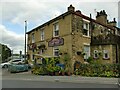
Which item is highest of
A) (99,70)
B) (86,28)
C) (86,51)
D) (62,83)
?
(86,28)

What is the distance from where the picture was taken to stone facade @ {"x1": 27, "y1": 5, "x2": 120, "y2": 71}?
22.8 meters

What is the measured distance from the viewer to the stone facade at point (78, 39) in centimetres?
2277

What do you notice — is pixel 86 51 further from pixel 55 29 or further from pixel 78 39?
pixel 55 29

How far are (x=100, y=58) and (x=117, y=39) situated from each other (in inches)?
114

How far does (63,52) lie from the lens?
23531mm

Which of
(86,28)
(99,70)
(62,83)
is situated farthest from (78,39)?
(62,83)

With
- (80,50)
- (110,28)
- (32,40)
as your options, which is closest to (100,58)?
(80,50)

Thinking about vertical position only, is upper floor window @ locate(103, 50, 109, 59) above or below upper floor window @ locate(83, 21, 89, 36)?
below

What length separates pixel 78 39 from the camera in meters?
23.2

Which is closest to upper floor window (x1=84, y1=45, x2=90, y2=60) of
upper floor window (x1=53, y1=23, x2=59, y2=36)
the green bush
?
the green bush

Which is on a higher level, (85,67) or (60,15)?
(60,15)

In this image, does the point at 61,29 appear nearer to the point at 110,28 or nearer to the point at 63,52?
the point at 63,52

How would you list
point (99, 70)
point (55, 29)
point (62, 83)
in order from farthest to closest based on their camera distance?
point (55, 29) → point (99, 70) → point (62, 83)

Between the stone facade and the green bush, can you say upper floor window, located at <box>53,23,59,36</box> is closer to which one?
the stone facade
